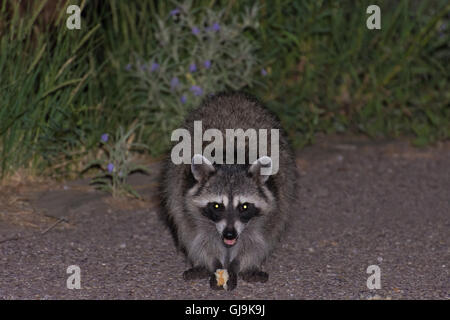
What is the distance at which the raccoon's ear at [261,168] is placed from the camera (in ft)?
15.8

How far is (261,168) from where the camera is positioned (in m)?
4.84

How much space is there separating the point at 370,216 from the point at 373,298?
1.84 metres

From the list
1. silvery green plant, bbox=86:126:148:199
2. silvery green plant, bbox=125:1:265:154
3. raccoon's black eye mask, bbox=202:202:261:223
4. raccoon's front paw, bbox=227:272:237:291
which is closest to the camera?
raccoon's black eye mask, bbox=202:202:261:223

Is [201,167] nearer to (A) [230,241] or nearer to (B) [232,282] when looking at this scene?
(A) [230,241]

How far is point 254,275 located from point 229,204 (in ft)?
1.82

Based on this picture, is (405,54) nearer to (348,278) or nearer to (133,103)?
(133,103)

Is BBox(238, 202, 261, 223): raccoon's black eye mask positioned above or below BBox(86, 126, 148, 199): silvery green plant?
below

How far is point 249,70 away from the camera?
7.33 meters

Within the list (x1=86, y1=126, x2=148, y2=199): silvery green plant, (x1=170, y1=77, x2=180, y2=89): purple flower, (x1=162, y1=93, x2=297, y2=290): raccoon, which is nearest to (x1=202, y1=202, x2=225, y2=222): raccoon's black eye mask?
(x1=162, y1=93, x2=297, y2=290): raccoon

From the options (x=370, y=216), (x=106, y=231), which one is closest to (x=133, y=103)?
(x=106, y=231)

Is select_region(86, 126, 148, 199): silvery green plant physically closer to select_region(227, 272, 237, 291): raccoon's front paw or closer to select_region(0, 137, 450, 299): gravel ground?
select_region(0, 137, 450, 299): gravel ground

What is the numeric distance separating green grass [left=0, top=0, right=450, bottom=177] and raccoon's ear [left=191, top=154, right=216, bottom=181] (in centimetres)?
190

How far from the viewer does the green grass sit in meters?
6.49

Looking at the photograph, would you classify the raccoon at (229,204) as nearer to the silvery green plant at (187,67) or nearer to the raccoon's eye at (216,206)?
the raccoon's eye at (216,206)
